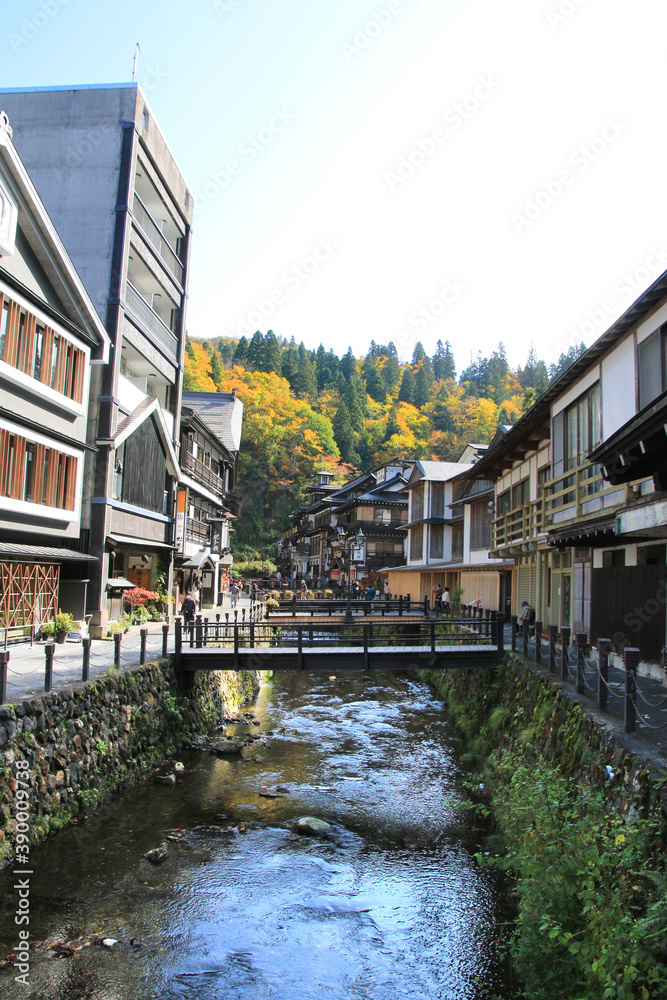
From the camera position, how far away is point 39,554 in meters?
18.4

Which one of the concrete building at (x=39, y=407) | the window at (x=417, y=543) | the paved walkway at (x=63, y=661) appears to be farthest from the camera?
the window at (x=417, y=543)

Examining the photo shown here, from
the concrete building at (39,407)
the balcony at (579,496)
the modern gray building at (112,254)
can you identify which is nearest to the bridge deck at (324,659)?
the balcony at (579,496)

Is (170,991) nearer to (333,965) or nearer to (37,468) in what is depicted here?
(333,965)

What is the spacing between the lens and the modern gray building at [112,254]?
22828mm

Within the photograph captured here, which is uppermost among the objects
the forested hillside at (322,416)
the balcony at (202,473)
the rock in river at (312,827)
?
the forested hillside at (322,416)

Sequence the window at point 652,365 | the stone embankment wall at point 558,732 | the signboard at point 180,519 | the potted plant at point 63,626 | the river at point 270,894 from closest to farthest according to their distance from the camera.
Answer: the stone embankment wall at point 558,732 → the river at point 270,894 → the window at point 652,365 → the potted plant at point 63,626 → the signboard at point 180,519

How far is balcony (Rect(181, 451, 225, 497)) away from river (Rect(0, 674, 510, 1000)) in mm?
22205

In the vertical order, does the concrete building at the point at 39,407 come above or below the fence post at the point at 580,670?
above

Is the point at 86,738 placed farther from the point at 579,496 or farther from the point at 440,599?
the point at 440,599

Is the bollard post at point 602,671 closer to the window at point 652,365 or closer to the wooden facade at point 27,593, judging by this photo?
the window at point 652,365

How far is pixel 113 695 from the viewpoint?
1336 centimetres

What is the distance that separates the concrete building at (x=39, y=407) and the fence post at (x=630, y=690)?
15106 mm

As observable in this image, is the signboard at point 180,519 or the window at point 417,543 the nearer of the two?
the signboard at point 180,519

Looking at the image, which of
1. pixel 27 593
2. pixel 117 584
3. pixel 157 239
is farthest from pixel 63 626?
pixel 157 239
